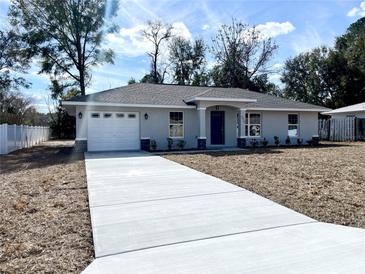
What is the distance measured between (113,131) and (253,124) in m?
8.82

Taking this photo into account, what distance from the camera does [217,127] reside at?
2020 cm

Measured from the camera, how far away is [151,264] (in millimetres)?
3701

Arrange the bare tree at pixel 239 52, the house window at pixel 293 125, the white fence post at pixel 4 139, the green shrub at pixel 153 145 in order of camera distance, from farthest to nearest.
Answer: the bare tree at pixel 239 52 → the house window at pixel 293 125 → the green shrub at pixel 153 145 → the white fence post at pixel 4 139

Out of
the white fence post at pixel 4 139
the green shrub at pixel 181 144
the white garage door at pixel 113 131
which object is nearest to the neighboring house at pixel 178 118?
the white garage door at pixel 113 131

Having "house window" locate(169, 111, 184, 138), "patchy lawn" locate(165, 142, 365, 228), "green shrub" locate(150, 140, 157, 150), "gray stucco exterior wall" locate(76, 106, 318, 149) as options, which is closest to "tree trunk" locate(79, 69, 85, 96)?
"gray stucco exterior wall" locate(76, 106, 318, 149)

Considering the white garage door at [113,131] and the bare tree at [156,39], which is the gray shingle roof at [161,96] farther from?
the bare tree at [156,39]

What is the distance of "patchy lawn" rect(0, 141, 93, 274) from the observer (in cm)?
382

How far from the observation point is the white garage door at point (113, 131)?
1762 cm

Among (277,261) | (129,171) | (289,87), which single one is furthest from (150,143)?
(289,87)

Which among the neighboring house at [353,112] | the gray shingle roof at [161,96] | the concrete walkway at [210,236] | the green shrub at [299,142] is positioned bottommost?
the concrete walkway at [210,236]

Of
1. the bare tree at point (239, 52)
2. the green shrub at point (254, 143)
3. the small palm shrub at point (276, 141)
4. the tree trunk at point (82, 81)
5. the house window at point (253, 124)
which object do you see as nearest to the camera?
the green shrub at point (254, 143)

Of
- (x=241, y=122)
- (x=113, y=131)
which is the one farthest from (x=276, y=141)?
(x=113, y=131)

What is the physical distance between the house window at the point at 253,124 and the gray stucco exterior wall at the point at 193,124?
0.25 meters

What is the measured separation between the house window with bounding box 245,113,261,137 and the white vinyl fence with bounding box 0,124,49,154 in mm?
13899
